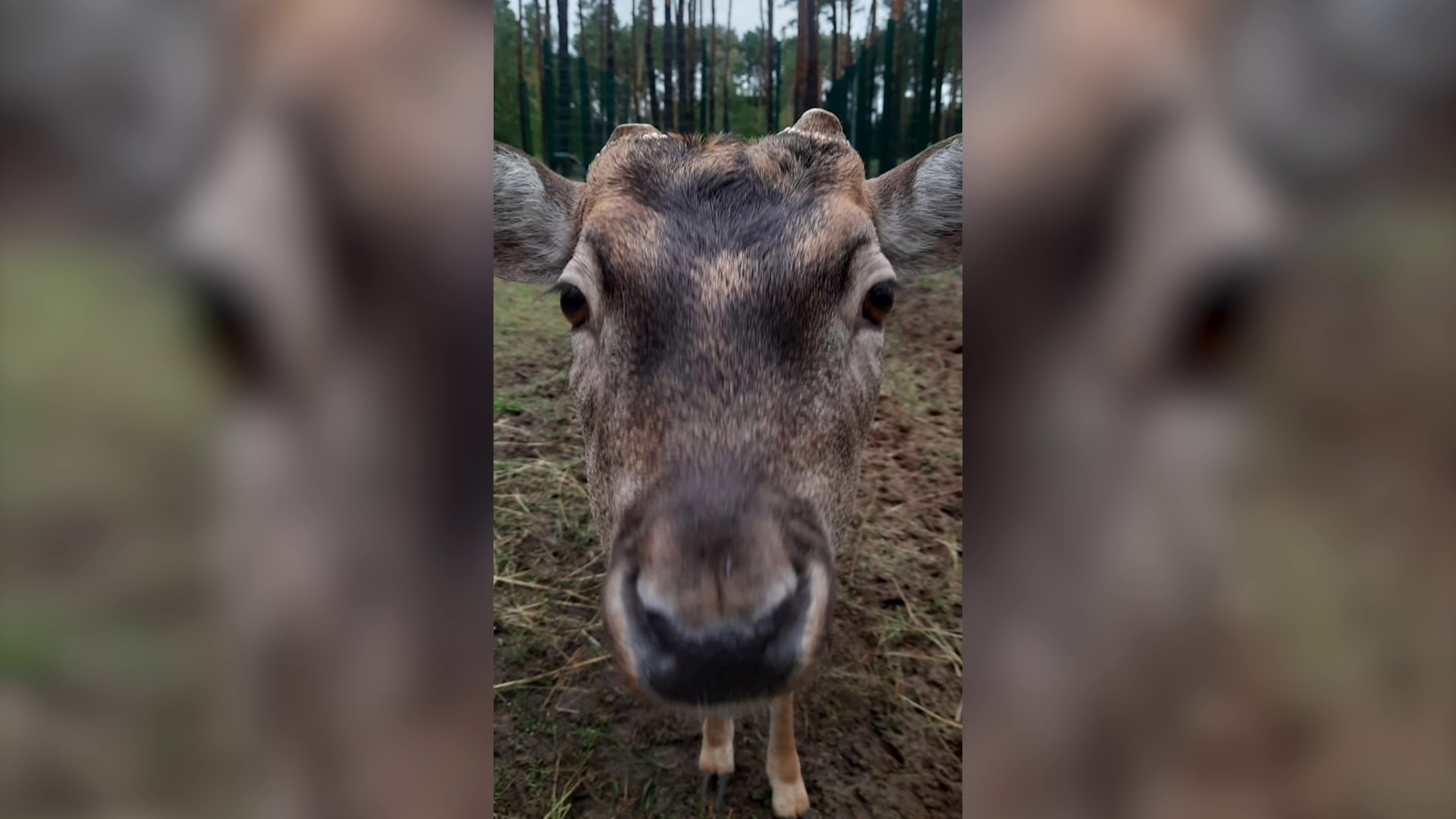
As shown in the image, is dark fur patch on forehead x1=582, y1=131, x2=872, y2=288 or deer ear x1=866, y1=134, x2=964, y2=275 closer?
dark fur patch on forehead x1=582, y1=131, x2=872, y2=288

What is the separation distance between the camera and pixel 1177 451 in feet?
2.76

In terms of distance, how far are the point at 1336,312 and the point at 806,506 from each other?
3.14 feet

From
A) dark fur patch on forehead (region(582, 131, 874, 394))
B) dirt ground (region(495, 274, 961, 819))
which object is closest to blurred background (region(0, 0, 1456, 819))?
dark fur patch on forehead (region(582, 131, 874, 394))

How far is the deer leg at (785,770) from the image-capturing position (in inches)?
104

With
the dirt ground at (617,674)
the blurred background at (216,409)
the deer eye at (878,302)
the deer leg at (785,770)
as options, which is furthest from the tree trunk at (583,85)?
the deer leg at (785,770)

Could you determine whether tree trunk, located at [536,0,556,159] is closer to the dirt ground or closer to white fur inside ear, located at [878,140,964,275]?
the dirt ground

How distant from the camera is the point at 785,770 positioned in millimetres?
2688

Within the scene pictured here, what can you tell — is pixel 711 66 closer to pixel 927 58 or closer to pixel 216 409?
pixel 927 58

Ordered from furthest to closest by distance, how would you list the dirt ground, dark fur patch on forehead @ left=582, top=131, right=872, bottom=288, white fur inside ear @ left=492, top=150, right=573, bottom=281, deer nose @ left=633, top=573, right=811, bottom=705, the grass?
the dirt ground
white fur inside ear @ left=492, top=150, right=573, bottom=281
dark fur patch on forehead @ left=582, top=131, right=872, bottom=288
deer nose @ left=633, top=573, right=811, bottom=705
the grass

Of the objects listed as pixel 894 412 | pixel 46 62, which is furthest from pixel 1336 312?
pixel 894 412

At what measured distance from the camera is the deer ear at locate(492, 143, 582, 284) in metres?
2.02

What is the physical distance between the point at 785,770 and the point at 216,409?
2510mm

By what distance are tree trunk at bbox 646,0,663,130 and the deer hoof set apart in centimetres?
235

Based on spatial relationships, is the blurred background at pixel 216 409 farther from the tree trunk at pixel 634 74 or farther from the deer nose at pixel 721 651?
the tree trunk at pixel 634 74
